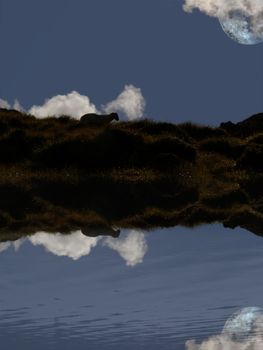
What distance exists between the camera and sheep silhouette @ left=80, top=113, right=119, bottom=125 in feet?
193

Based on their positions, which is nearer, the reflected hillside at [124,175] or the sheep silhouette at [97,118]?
the reflected hillside at [124,175]

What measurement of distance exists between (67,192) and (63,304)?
20.8 m

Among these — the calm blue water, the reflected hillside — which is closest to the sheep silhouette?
the reflected hillside

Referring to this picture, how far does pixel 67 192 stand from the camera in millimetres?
33812

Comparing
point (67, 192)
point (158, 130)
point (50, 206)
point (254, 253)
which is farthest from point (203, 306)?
point (158, 130)

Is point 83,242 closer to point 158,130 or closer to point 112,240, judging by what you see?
point 112,240

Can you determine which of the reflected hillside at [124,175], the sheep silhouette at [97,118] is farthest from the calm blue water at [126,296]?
the sheep silhouette at [97,118]

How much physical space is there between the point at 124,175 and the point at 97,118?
1324cm

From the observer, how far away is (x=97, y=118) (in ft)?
193

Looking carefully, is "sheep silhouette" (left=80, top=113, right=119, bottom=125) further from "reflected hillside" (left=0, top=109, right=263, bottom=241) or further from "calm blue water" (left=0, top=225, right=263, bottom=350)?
"calm blue water" (left=0, top=225, right=263, bottom=350)

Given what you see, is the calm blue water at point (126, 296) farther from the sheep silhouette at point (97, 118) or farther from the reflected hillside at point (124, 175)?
the sheep silhouette at point (97, 118)

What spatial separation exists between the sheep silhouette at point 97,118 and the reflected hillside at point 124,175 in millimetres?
707

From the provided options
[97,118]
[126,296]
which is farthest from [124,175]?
[126,296]

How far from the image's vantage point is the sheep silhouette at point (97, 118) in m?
58.8
